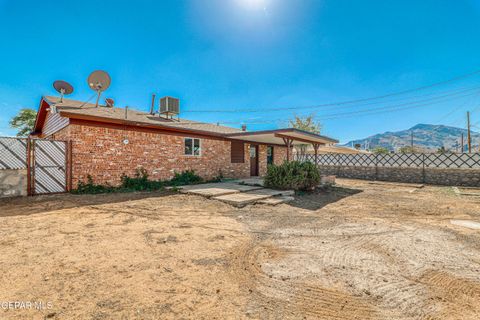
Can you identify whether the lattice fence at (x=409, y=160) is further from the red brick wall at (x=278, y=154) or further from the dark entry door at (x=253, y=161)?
the dark entry door at (x=253, y=161)

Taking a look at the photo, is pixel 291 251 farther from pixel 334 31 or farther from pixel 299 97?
pixel 299 97

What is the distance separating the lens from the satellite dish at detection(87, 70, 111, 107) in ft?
32.2

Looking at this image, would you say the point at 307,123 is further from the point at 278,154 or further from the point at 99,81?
the point at 99,81

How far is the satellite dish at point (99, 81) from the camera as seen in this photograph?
980 centimetres

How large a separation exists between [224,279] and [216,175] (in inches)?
399

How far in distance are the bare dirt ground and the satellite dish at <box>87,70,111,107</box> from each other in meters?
6.12

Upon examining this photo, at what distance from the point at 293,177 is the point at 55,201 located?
8.30 metres

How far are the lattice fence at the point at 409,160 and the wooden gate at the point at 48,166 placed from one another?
1726 cm

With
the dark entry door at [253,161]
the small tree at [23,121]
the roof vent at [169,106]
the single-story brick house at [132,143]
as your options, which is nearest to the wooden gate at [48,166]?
the single-story brick house at [132,143]

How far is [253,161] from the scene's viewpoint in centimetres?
1537

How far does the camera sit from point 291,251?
3.45 m

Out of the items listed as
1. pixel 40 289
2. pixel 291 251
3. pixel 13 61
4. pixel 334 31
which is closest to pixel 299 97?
pixel 334 31

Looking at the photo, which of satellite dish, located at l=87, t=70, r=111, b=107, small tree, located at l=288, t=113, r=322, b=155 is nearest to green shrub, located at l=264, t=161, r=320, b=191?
satellite dish, located at l=87, t=70, r=111, b=107

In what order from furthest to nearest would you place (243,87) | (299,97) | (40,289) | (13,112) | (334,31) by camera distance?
(299,97) < (243,87) < (13,112) < (334,31) < (40,289)
